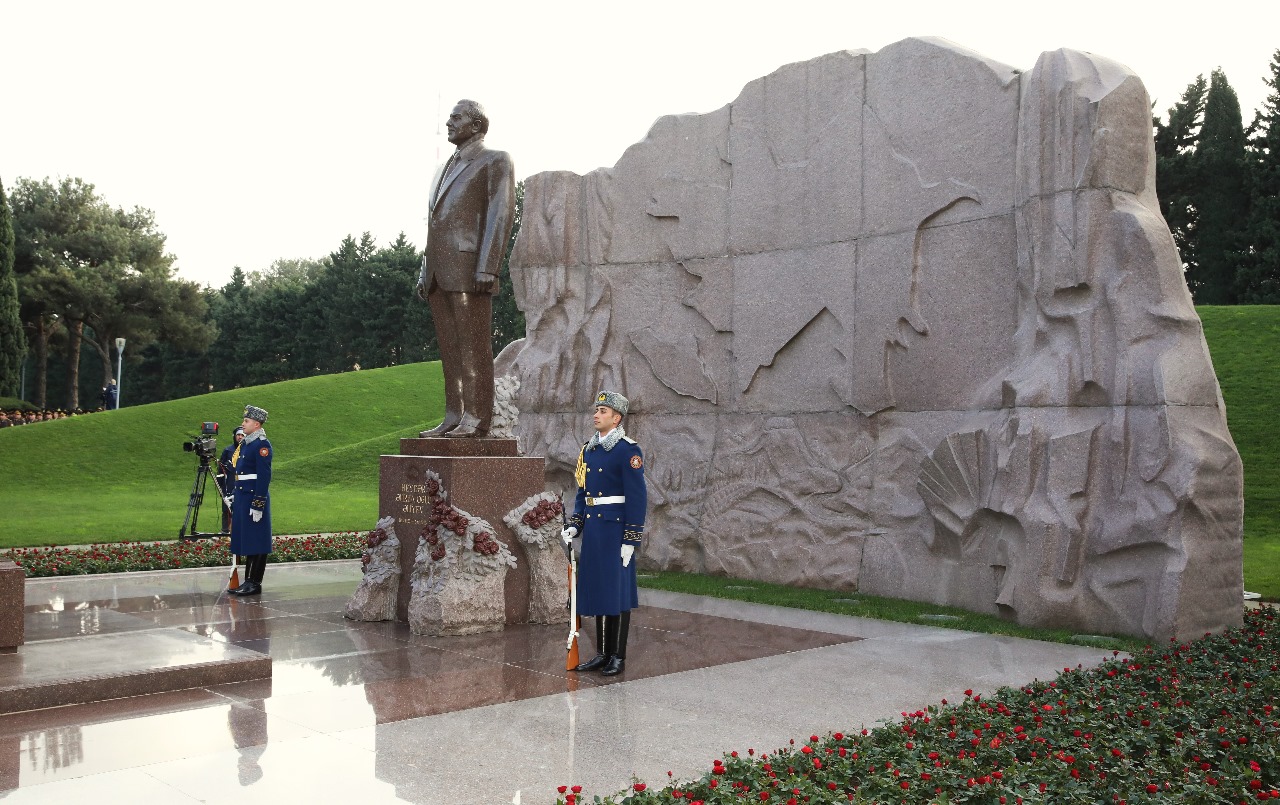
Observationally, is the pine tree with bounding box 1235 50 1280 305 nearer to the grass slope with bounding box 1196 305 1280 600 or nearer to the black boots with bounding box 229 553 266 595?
the grass slope with bounding box 1196 305 1280 600

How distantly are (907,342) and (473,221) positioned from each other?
413cm

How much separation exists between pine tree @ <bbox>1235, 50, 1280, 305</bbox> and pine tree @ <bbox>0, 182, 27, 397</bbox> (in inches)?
1469

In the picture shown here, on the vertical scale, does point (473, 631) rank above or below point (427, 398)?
below

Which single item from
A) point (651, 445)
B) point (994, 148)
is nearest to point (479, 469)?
point (651, 445)

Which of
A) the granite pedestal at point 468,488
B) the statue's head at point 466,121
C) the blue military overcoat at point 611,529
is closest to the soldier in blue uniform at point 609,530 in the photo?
the blue military overcoat at point 611,529

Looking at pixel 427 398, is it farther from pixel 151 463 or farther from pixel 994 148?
pixel 994 148

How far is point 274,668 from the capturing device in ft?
21.4

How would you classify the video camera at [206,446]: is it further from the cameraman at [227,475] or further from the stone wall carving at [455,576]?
the stone wall carving at [455,576]

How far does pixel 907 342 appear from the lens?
32.2 ft

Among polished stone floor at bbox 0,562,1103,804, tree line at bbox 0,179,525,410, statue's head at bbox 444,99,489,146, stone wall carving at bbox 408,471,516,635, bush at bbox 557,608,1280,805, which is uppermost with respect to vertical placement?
tree line at bbox 0,179,525,410

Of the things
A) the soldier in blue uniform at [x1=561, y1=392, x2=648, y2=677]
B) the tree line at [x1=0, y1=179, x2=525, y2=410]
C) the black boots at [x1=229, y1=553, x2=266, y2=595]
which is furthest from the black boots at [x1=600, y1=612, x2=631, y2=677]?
the tree line at [x1=0, y1=179, x2=525, y2=410]

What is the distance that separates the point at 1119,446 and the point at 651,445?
5.41 meters

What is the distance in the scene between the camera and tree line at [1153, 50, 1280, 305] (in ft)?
94.1

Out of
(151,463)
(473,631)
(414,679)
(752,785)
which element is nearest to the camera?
(752,785)
